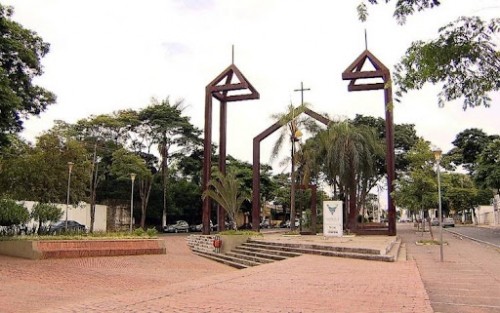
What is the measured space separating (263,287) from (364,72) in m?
21.3

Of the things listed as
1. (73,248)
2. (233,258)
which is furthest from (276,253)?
(73,248)

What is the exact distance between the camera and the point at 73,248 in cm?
1642

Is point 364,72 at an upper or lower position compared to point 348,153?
upper

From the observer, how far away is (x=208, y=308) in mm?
6367

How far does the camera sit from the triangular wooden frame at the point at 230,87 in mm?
30047

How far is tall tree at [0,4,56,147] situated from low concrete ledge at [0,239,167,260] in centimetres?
359

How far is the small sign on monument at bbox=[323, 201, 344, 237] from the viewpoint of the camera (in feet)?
67.1

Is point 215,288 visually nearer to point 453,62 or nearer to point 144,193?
point 453,62

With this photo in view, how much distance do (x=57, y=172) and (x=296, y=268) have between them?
16.4 metres

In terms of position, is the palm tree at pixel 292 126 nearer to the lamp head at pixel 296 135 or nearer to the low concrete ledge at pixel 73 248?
the lamp head at pixel 296 135

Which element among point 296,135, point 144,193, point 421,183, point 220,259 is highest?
point 296,135

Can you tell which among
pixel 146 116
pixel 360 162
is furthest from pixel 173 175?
pixel 360 162

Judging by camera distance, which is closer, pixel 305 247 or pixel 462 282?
pixel 462 282

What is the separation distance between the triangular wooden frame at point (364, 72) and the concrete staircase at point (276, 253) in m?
12.3
